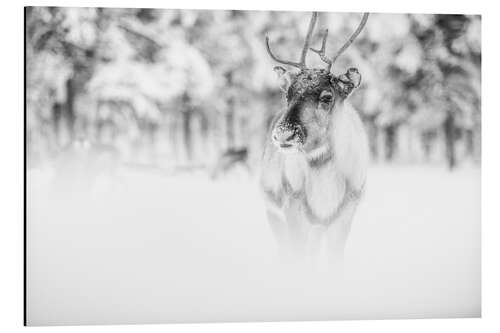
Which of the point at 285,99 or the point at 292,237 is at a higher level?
the point at 285,99

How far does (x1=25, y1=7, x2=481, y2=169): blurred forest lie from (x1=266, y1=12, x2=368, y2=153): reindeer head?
6cm

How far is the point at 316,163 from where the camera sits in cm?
548

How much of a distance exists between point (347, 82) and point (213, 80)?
955mm

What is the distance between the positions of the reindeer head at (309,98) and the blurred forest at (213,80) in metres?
0.06

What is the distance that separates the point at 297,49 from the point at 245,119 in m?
0.62

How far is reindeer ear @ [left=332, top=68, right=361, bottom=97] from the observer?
18.1 feet

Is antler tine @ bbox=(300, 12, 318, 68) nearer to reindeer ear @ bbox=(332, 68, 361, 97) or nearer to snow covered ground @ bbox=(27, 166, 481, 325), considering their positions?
reindeer ear @ bbox=(332, 68, 361, 97)

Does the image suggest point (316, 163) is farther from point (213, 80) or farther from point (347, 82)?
point (213, 80)

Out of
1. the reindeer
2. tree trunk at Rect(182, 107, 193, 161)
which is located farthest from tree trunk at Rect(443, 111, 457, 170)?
tree trunk at Rect(182, 107, 193, 161)

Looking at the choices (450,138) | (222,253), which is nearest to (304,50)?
(450,138)
